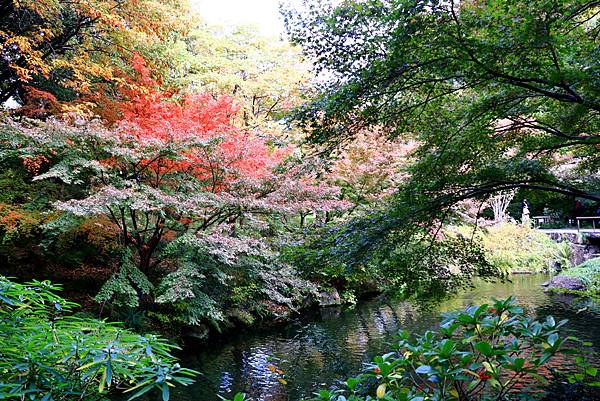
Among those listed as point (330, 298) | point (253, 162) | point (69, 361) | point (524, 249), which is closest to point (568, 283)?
point (524, 249)

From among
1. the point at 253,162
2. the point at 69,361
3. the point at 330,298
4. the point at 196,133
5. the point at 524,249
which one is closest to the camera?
the point at 69,361

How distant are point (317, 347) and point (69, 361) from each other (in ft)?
19.7

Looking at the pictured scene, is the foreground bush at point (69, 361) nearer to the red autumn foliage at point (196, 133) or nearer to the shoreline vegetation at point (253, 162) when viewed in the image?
the shoreline vegetation at point (253, 162)

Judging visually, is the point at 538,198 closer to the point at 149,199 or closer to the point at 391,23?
the point at 391,23

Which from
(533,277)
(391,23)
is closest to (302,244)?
(391,23)

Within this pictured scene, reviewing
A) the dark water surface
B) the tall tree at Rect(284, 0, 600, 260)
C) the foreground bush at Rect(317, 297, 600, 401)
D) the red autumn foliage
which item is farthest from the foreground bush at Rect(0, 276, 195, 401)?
the red autumn foliage

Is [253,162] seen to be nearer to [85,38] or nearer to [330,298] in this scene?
[85,38]

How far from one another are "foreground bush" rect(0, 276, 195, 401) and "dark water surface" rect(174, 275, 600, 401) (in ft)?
9.61

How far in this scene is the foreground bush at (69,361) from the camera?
0.99m

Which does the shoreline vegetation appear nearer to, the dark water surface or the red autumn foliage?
the red autumn foliage

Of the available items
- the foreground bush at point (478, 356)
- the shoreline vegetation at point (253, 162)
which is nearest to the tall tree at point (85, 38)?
the shoreline vegetation at point (253, 162)

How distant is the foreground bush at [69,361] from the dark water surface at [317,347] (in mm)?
2928

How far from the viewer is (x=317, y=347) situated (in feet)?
21.8

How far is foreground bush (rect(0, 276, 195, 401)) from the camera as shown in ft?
3.24
